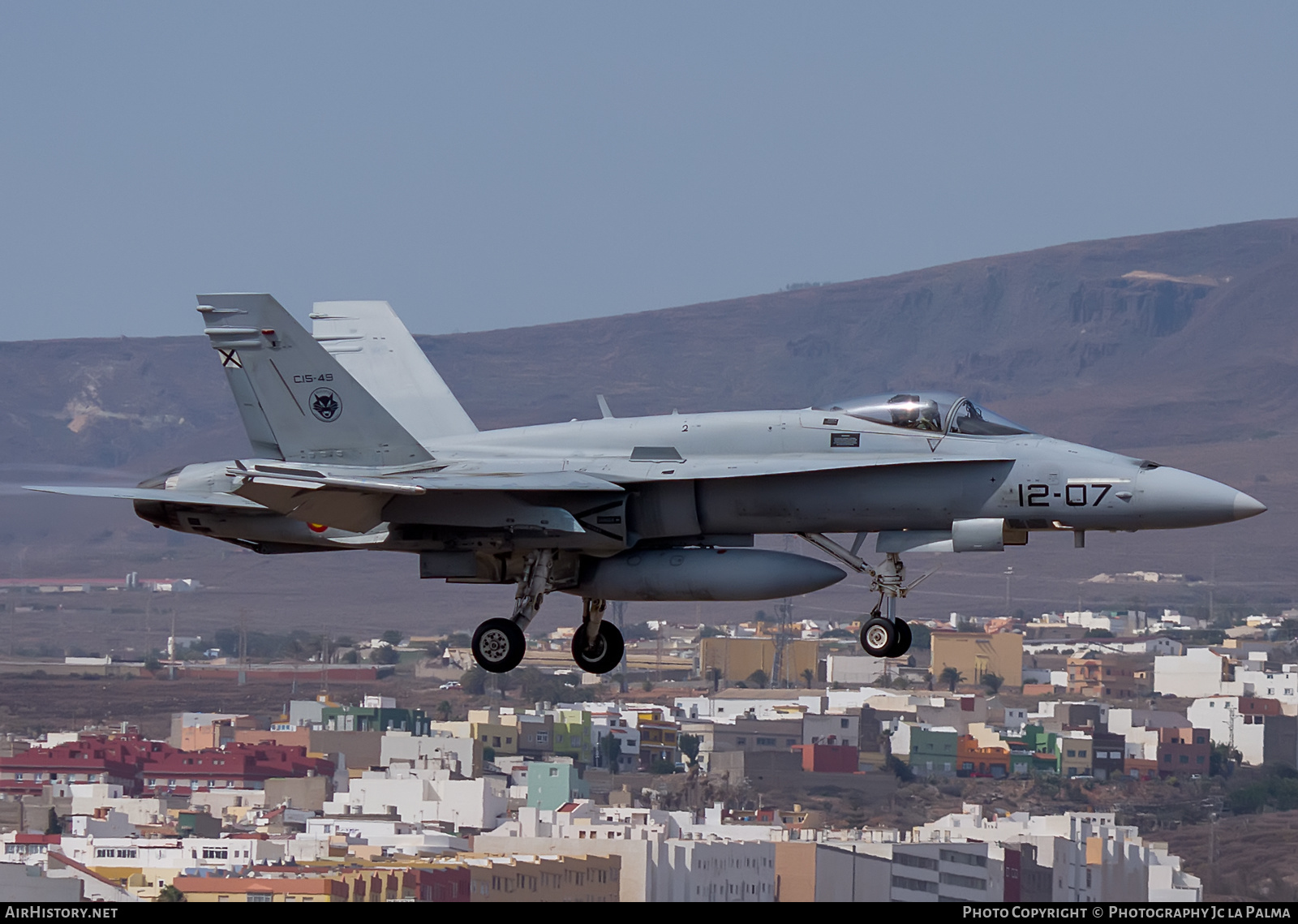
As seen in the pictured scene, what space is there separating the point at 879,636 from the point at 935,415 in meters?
2.64

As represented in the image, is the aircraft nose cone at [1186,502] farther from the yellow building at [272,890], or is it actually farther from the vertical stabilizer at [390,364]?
the yellow building at [272,890]

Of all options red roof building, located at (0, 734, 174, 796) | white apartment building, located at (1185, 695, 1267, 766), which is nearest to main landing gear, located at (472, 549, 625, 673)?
red roof building, located at (0, 734, 174, 796)

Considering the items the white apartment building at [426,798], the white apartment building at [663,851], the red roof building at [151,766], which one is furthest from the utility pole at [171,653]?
the white apartment building at [663,851]

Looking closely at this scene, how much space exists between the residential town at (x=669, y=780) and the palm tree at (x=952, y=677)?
139 mm

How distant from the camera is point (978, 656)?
103688 millimetres

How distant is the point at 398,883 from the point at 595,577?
21439 millimetres

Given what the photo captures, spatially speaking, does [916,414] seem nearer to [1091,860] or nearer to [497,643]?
[497,643]

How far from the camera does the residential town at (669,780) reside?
45.9 m

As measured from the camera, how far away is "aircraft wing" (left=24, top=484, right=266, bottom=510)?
24500mm

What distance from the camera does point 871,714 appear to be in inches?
3169

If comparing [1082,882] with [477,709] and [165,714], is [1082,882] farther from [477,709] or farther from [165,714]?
[165,714]
